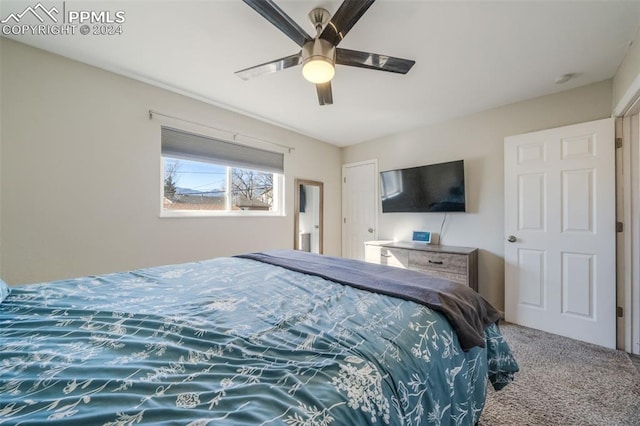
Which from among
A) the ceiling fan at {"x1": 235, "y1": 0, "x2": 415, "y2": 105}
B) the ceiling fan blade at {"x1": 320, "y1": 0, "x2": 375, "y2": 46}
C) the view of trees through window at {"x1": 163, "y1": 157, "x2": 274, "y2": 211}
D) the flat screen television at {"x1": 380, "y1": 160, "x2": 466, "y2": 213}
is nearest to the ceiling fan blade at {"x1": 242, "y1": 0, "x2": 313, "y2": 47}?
the ceiling fan at {"x1": 235, "y1": 0, "x2": 415, "y2": 105}

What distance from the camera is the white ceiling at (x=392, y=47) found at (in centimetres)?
157

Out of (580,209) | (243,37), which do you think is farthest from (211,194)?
(580,209)

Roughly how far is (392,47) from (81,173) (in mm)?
2852

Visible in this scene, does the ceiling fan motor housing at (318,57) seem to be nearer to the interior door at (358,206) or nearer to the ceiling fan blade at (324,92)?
the ceiling fan blade at (324,92)

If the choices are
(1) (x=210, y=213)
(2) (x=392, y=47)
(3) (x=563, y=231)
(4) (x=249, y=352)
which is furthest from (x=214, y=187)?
(3) (x=563, y=231)

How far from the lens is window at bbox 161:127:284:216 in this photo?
2.71 metres

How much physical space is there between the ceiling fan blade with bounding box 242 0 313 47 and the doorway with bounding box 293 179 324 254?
250 cm

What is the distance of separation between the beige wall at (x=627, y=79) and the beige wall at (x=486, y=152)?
169 mm

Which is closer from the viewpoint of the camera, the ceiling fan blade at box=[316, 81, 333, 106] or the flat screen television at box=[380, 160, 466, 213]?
the ceiling fan blade at box=[316, 81, 333, 106]

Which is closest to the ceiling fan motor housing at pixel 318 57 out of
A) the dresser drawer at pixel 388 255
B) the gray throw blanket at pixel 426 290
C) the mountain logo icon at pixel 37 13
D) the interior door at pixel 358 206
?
the gray throw blanket at pixel 426 290

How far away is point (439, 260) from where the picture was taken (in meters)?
2.84

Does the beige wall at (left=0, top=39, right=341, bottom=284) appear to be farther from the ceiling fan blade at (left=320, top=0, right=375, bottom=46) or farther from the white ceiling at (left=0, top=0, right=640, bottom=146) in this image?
the ceiling fan blade at (left=320, top=0, right=375, bottom=46)

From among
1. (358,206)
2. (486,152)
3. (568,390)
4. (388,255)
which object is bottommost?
(568,390)

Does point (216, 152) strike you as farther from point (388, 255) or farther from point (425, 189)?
point (425, 189)
